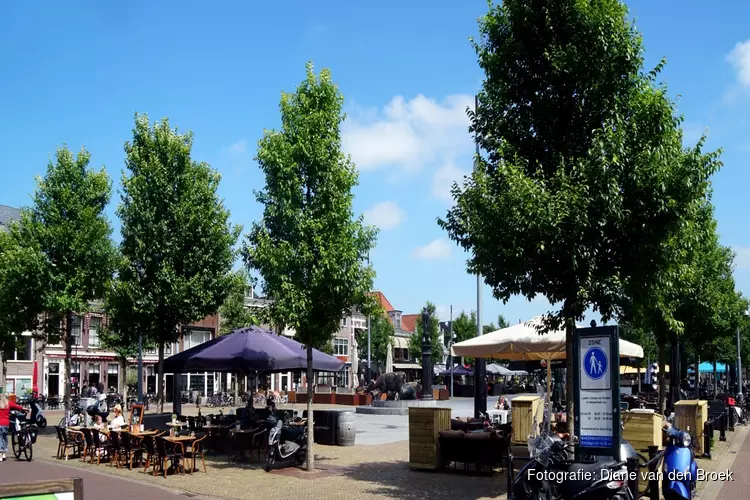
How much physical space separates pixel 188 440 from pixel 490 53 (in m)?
9.29

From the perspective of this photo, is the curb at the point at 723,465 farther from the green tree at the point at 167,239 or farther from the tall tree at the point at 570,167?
the green tree at the point at 167,239

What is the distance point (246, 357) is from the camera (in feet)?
57.2

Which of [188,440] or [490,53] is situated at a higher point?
[490,53]

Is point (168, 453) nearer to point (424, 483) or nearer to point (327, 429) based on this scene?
point (424, 483)

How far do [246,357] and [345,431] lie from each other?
11.6ft

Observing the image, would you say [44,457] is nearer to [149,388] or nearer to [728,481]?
[728,481]

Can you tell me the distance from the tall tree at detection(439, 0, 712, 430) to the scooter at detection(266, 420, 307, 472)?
218 inches

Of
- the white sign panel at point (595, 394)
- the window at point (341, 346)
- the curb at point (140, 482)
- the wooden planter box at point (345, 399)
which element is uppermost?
the white sign panel at point (595, 394)

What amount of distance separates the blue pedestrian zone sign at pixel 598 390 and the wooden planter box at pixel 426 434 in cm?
458

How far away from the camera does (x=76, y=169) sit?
23.7m

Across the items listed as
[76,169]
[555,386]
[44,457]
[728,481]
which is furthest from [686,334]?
[76,169]

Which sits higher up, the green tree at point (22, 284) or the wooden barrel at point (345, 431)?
the green tree at point (22, 284)

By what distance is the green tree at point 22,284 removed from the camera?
2258 cm

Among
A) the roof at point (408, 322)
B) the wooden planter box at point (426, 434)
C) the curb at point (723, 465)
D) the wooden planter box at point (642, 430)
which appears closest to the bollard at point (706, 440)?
the curb at point (723, 465)
